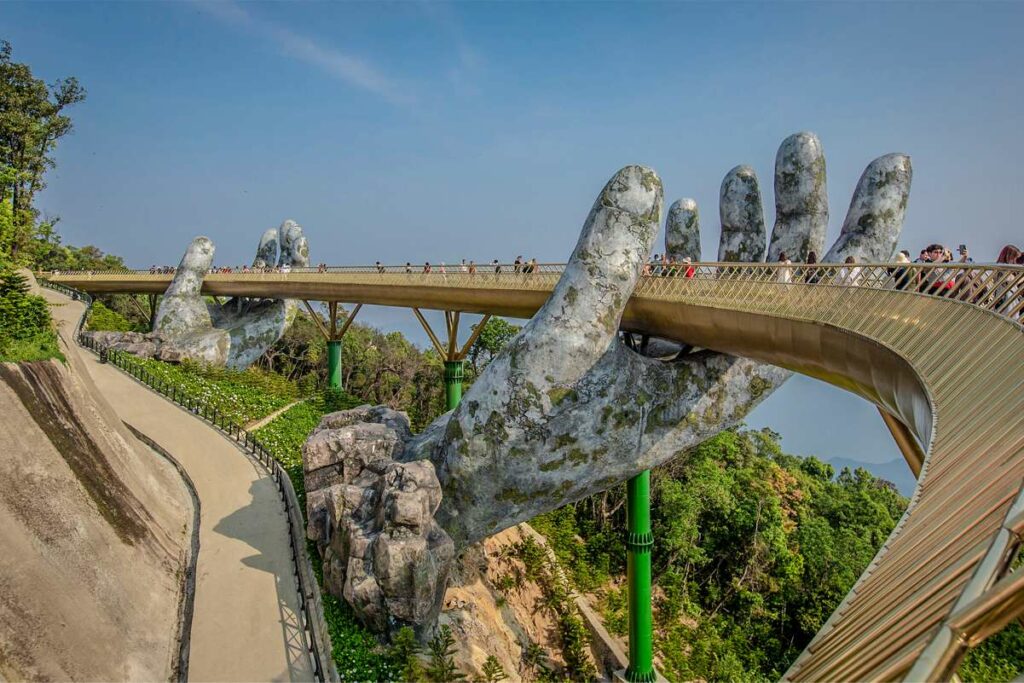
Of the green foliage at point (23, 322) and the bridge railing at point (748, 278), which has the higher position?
the bridge railing at point (748, 278)

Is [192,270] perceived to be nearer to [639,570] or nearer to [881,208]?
[639,570]

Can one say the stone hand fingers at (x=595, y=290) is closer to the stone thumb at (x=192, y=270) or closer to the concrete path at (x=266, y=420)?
the concrete path at (x=266, y=420)

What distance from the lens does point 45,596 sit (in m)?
10.6

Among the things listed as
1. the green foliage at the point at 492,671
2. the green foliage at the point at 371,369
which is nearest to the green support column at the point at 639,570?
the green foliage at the point at 492,671

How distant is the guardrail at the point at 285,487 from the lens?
12641 millimetres

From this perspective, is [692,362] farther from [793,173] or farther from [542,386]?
[793,173]

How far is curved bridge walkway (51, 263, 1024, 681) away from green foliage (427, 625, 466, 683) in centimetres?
773

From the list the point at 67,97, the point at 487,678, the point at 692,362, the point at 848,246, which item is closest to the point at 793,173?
the point at 848,246

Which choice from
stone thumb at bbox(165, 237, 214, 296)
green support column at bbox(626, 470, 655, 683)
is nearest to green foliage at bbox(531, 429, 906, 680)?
green support column at bbox(626, 470, 655, 683)

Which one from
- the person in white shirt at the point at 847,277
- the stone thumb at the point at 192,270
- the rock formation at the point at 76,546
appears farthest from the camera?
the stone thumb at the point at 192,270

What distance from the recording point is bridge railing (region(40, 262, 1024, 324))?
6859 mm

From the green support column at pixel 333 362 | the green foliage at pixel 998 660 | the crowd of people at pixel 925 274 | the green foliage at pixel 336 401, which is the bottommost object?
the green foliage at pixel 998 660

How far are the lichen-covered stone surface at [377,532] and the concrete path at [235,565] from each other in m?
1.16

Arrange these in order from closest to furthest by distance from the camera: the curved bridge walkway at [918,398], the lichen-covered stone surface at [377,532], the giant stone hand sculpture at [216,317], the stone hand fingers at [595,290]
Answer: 1. the curved bridge walkway at [918,398]
2. the lichen-covered stone surface at [377,532]
3. the stone hand fingers at [595,290]
4. the giant stone hand sculpture at [216,317]
